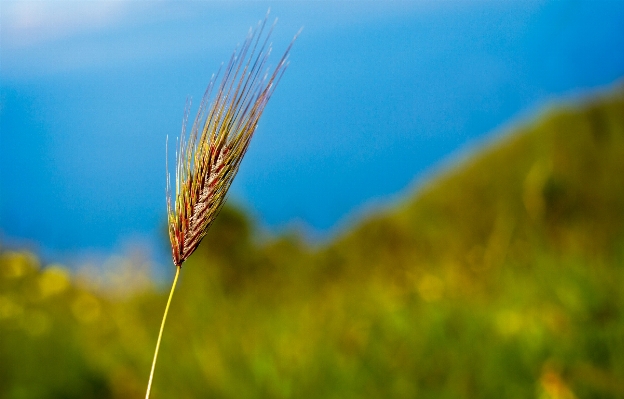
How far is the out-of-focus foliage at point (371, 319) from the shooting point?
8.62 feet

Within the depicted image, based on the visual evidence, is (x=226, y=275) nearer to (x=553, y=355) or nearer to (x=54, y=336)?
(x=54, y=336)

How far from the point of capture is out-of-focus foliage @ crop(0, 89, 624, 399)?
2.63 meters

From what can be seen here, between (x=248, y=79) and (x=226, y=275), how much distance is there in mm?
4560

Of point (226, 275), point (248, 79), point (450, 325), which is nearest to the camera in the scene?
point (248, 79)

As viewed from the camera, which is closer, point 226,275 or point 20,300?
point 20,300

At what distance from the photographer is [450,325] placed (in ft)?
10.1

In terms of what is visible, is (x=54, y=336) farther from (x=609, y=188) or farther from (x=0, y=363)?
(x=609, y=188)

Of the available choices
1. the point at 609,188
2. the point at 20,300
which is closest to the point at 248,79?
the point at 20,300

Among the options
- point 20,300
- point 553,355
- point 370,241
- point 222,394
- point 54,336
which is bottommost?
point 553,355

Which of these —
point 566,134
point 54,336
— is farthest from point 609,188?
point 54,336

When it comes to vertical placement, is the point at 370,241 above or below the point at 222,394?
above

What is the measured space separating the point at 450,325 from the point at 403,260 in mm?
2793

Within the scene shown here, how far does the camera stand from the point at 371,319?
3209 millimetres

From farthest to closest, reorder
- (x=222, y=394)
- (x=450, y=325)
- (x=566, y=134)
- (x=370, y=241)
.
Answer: (x=370, y=241)
(x=566, y=134)
(x=450, y=325)
(x=222, y=394)
